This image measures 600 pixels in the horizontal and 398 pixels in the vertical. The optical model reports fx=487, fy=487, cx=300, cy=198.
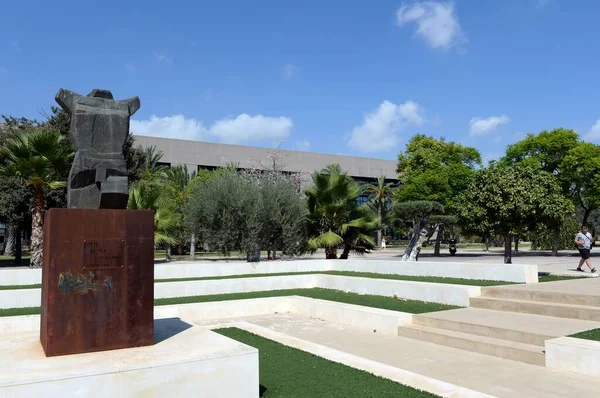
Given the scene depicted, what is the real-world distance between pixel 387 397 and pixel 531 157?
122 ft

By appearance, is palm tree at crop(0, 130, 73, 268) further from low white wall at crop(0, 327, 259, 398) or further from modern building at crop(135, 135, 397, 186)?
modern building at crop(135, 135, 397, 186)

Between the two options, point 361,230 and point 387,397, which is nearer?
point 387,397

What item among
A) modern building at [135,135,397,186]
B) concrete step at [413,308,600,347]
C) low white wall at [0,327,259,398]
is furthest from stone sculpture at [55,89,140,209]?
modern building at [135,135,397,186]

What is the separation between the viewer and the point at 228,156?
4747 cm

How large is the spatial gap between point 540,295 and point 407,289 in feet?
11.3

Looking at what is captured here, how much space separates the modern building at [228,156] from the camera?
144 ft

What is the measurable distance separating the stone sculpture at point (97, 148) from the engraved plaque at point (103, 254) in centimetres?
54

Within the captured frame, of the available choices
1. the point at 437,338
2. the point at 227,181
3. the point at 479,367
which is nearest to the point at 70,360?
the point at 479,367

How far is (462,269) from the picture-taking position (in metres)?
14.5

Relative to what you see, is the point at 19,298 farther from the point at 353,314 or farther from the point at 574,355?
the point at 574,355

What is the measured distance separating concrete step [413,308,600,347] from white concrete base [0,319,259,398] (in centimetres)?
512

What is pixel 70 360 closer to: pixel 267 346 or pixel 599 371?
pixel 267 346

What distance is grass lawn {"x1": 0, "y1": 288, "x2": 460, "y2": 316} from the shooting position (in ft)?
36.5

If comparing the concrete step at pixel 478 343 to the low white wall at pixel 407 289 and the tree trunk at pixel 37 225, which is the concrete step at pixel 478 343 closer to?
the low white wall at pixel 407 289
